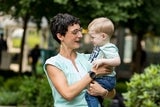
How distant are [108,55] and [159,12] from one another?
44.3 feet

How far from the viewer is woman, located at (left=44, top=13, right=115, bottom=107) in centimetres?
384

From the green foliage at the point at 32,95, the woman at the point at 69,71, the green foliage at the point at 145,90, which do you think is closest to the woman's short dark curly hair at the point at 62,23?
the woman at the point at 69,71

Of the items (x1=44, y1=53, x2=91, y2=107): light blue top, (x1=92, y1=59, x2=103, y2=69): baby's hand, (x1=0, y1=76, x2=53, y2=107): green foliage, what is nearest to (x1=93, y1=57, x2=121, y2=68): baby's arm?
(x1=92, y1=59, x2=103, y2=69): baby's hand

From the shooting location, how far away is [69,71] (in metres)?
3.96

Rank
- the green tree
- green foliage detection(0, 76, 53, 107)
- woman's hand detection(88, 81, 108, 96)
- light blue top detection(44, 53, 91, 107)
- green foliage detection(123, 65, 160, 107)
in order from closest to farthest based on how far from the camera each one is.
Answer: light blue top detection(44, 53, 91, 107), woman's hand detection(88, 81, 108, 96), green foliage detection(123, 65, 160, 107), green foliage detection(0, 76, 53, 107), the green tree

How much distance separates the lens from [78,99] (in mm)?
3943

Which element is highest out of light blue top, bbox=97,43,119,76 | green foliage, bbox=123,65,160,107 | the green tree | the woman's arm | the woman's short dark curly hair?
the woman's short dark curly hair

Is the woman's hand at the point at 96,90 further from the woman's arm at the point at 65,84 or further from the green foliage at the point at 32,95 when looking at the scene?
the green foliage at the point at 32,95

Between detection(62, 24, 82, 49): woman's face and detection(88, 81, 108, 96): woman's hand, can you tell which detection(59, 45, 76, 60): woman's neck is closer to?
detection(62, 24, 82, 49): woman's face

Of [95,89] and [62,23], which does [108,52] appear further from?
[62,23]

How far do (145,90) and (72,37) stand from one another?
2.98 m

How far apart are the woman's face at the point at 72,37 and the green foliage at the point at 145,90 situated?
2653mm

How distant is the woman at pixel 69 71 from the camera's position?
384 cm

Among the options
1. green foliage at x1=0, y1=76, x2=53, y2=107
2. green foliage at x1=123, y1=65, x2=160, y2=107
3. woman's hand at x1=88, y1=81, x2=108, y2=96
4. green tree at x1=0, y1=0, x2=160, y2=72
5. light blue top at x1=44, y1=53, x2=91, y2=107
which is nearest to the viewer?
light blue top at x1=44, y1=53, x2=91, y2=107
